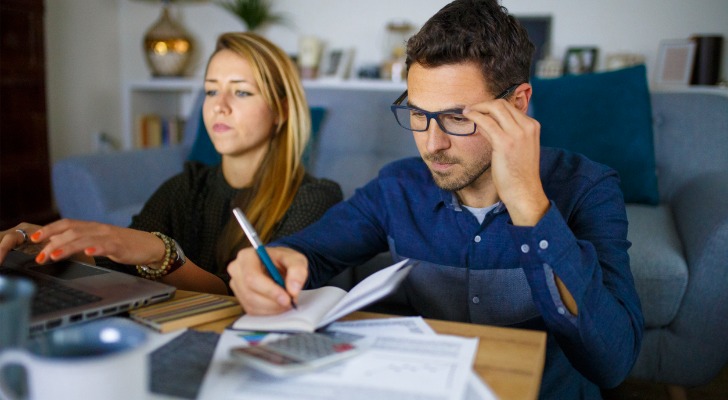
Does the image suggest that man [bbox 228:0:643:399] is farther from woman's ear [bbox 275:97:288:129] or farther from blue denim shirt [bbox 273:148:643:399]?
woman's ear [bbox 275:97:288:129]

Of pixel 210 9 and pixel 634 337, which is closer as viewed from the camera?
pixel 634 337

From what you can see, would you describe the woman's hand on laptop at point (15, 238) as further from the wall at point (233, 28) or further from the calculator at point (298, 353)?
the wall at point (233, 28)

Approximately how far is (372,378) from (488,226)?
1.83 ft

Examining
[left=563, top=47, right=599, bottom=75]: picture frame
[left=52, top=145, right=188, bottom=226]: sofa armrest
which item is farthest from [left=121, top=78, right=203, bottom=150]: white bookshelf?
[left=563, top=47, right=599, bottom=75]: picture frame

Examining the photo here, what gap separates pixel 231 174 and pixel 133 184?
0.78 metres

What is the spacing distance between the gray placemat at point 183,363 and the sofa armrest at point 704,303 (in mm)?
1271

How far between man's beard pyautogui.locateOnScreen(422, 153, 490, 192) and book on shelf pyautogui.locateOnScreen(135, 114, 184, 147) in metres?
3.08

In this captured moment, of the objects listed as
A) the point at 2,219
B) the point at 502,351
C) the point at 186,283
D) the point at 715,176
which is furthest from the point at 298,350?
the point at 2,219

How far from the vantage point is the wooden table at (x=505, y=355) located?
2.07ft

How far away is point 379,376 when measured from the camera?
64 centimetres

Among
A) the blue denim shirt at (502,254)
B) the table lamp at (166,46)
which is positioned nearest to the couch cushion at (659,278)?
the blue denim shirt at (502,254)

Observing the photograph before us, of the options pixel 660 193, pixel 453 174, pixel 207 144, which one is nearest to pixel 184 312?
pixel 453 174

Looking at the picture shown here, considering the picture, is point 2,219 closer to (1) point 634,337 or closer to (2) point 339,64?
(2) point 339,64

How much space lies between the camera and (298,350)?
67cm
